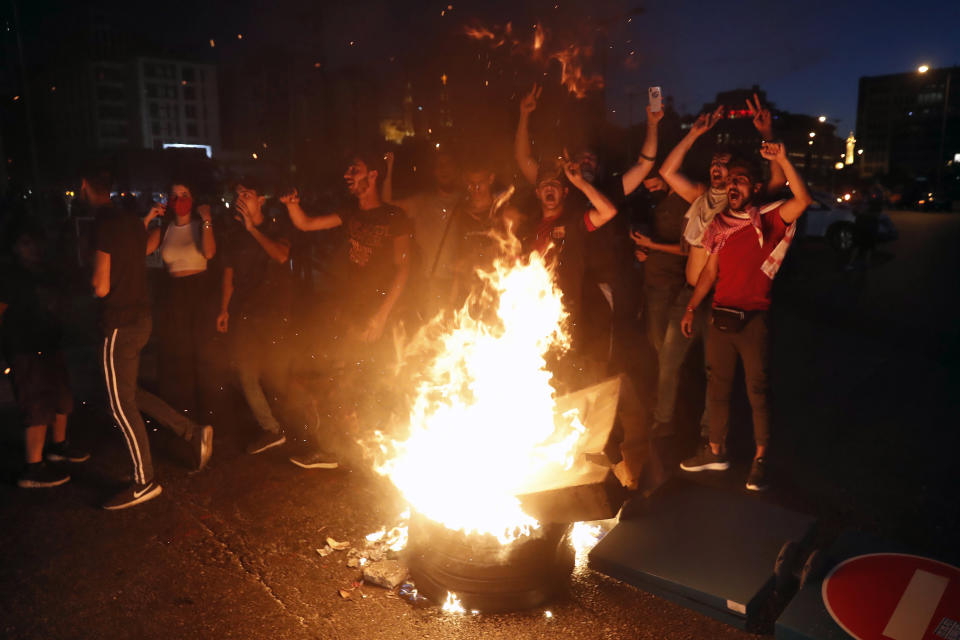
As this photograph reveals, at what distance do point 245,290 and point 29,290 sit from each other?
1.46m

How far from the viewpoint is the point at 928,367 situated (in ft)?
25.8

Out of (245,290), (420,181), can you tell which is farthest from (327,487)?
(420,181)

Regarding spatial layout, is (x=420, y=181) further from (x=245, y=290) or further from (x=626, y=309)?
(x=245, y=290)

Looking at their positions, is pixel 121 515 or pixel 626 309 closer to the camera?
pixel 121 515

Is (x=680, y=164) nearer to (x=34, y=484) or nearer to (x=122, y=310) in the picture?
(x=122, y=310)

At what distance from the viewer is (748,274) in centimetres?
464

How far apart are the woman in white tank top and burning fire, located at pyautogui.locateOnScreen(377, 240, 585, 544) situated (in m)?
2.12

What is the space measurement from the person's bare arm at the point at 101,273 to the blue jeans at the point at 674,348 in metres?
4.03

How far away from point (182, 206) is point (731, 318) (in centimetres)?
419

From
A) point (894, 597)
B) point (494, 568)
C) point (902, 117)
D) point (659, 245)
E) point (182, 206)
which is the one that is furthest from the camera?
point (902, 117)

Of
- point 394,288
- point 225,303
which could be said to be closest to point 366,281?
point 394,288

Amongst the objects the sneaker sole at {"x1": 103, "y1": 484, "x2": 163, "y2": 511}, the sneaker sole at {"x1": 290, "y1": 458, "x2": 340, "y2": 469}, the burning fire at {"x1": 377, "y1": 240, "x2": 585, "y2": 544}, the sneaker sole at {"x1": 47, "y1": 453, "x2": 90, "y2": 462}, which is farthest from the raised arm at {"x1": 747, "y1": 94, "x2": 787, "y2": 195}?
the sneaker sole at {"x1": 47, "y1": 453, "x2": 90, "y2": 462}

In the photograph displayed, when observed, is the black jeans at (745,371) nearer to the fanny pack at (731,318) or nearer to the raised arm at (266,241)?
the fanny pack at (731,318)

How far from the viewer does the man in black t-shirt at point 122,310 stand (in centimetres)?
441
